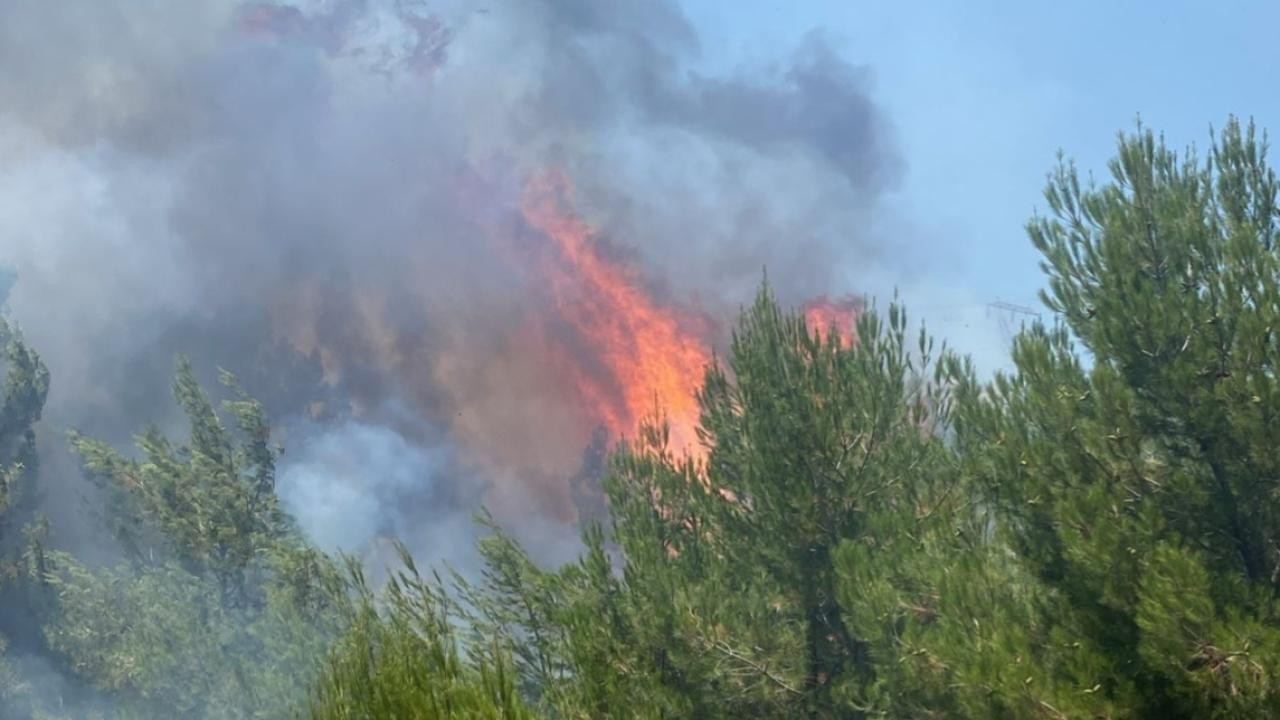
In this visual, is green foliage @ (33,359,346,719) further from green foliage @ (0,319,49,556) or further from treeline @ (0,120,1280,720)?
treeline @ (0,120,1280,720)

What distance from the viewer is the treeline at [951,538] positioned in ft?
43.1

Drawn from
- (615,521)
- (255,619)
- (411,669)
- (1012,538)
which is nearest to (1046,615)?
(1012,538)

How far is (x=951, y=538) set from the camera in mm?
17328

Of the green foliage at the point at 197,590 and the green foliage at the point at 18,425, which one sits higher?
the green foliage at the point at 18,425

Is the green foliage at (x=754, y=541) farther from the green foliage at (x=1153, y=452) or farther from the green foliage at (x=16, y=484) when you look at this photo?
the green foliage at (x=16, y=484)

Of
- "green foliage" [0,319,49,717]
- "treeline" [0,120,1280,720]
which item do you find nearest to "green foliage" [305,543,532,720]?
"treeline" [0,120,1280,720]

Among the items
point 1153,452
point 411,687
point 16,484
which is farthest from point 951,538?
point 16,484

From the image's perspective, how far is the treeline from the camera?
13.1 meters

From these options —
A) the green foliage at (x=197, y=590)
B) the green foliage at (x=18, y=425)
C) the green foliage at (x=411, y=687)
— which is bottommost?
the green foliage at (x=411, y=687)

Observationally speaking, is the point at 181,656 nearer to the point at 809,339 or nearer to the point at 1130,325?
the point at 809,339

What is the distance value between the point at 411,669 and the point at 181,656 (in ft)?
102

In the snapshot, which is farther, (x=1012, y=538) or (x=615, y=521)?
(x=615, y=521)

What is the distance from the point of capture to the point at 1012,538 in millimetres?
15297

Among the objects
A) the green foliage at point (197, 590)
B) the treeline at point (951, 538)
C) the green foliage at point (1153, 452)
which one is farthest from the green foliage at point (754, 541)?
the green foliage at point (197, 590)
